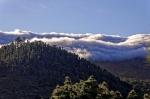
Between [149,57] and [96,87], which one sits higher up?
[149,57]

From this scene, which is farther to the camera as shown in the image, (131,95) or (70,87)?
(131,95)

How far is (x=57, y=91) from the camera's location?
120562 millimetres

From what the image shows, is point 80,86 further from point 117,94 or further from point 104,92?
point 117,94

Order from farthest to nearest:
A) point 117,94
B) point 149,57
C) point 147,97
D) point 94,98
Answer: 1. point 117,94
2. point 147,97
3. point 94,98
4. point 149,57

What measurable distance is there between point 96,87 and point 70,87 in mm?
8609

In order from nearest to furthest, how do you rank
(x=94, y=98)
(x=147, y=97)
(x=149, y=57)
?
(x=149, y=57), (x=94, y=98), (x=147, y=97)

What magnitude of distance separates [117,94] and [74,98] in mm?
22074

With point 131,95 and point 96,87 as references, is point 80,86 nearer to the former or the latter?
point 96,87

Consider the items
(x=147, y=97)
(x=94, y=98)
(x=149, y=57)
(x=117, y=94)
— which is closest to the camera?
(x=149, y=57)

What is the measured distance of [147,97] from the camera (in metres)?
127

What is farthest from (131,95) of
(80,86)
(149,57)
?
(149,57)

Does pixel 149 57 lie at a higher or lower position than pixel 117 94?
higher

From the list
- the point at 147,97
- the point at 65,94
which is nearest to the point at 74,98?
the point at 65,94

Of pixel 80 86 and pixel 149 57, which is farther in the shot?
pixel 80 86
